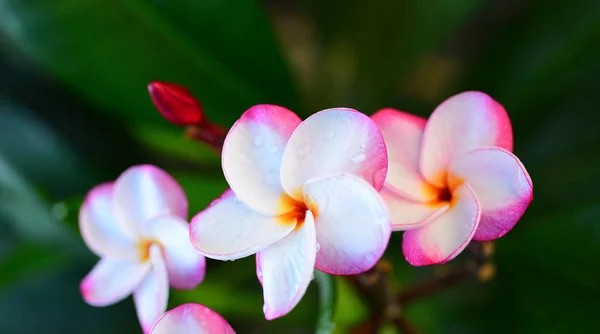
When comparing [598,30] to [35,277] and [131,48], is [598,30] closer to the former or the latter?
[131,48]

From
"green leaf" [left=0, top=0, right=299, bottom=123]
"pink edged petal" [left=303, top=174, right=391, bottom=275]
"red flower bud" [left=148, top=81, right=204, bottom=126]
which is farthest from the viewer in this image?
"green leaf" [left=0, top=0, right=299, bottom=123]

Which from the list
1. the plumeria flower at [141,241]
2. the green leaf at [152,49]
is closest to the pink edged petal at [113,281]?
the plumeria flower at [141,241]

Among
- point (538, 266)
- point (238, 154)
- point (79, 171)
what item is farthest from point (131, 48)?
point (538, 266)

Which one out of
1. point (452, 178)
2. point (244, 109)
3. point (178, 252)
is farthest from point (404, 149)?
point (244, 109)

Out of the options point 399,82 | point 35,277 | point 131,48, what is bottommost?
point 35,277

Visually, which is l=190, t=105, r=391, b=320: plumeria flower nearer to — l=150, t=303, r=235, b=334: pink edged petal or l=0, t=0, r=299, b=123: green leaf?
l=150, t=303, r=235, b=334: pink edged petal

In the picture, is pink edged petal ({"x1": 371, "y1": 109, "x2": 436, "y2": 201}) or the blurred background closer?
pink edged petal ({"x1": 371, "y1": 109, "x2": 436, "y2": 201})

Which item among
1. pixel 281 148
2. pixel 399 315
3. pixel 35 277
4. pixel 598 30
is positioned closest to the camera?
pixel 281 148

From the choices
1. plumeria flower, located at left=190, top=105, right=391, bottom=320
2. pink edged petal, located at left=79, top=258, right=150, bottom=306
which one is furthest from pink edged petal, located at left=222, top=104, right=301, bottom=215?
pink edged petal, located at left=79, top=258, right=150, bottom=306
